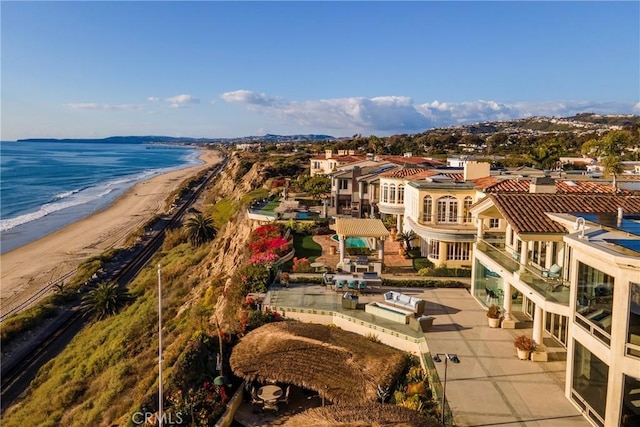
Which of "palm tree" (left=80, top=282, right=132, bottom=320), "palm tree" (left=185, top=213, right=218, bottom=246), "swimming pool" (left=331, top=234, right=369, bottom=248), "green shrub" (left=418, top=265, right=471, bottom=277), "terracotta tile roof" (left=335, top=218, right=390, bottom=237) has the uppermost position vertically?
"terracotta tile roof" (left=335, top=218, right=390, bottom=237)

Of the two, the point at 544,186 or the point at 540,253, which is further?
the point at 544,186

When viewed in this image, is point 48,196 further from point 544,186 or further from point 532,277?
point 532,277

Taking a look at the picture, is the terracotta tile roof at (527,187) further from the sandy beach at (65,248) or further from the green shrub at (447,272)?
the sandy beach at (65,248)

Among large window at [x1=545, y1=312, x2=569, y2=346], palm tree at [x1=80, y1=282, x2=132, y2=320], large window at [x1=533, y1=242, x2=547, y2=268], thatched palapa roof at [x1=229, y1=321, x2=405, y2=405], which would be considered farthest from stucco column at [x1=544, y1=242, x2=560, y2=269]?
palm tree at [x1=80, y1=282, x2=132, y2=320]

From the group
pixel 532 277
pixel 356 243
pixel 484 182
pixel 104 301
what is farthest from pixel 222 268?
pixel 532 277

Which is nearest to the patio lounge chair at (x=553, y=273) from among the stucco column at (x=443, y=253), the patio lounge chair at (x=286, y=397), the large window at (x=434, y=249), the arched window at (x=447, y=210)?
the patio lounge chair at (x=286, y=397)

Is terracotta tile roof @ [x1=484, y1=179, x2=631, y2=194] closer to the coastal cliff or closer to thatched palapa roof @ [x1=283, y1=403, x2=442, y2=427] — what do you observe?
the coastal cliff
